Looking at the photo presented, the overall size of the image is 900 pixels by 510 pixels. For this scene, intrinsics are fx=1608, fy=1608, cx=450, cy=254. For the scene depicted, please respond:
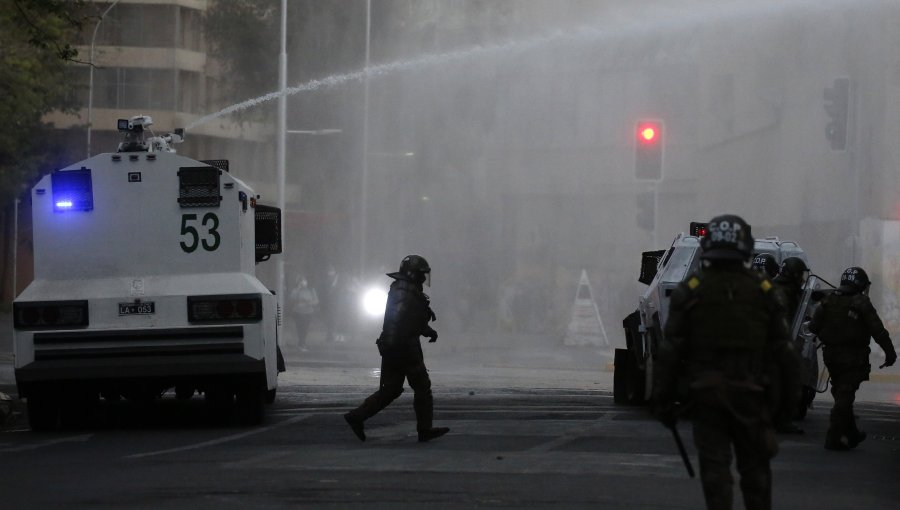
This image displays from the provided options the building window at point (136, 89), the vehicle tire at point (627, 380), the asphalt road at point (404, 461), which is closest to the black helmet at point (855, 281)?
the asphalt road at point (404, 461)

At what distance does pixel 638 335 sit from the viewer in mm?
17250

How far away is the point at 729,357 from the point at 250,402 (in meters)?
7.63

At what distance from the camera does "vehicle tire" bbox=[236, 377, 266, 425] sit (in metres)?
14.4

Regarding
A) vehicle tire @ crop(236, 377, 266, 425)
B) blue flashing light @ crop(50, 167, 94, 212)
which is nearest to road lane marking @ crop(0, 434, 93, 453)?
vehicle tire @ crop(236, 377, 266, 425)

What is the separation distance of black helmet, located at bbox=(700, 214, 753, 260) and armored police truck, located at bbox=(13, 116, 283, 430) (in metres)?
7.08

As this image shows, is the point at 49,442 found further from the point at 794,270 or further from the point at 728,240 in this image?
the point at 728,240

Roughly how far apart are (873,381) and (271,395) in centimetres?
1280

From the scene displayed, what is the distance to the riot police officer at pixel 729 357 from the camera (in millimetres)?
7559

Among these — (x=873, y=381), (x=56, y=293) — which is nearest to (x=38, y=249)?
(x=56, y=293)

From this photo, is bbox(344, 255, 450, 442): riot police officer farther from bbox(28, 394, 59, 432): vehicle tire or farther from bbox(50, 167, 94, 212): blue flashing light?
bbox(50, 167, 94, 212): blue flashing light

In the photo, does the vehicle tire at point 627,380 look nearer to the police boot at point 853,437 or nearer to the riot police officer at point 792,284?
the riot police officer at point 792,284

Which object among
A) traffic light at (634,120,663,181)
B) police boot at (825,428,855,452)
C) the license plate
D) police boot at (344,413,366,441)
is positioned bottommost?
police boot at (825,428,855,452)

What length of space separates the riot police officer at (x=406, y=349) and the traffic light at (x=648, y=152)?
14.1m

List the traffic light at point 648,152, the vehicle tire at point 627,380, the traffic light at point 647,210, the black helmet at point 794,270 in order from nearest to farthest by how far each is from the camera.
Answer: the black helmet at point 794,270 < the vehicle tire at point 627,380 < the traffic light at point 648,152 < the traffic light at point 647,210
